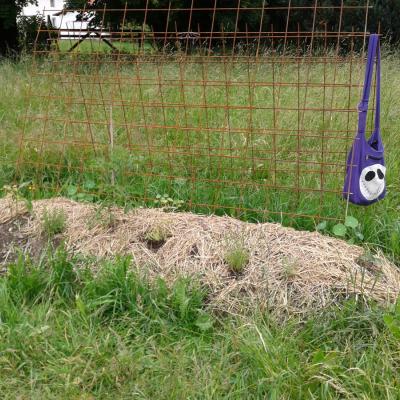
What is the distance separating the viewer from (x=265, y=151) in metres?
4.29

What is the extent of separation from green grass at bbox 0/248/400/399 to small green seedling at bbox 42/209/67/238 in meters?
0.38

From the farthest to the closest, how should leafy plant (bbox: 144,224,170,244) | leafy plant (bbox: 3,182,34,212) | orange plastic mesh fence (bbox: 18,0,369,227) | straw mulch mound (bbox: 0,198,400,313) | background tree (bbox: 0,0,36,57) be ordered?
background tree (bbox: 0,0,36,57), orange plastic mesh fence (bbox: 18,0,369,227), leafy plant (bbox: 3,182,34,212), leafy plant (bbox: 144,224,170,244), straw mulch mound (bbox: 0,198,400,313)

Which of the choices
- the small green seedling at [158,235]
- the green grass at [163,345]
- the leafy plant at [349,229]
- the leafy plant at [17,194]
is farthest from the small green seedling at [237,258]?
the leafy plant at [17,194]

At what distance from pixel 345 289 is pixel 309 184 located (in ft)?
4.57

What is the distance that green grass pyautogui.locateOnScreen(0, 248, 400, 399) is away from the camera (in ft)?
7.19

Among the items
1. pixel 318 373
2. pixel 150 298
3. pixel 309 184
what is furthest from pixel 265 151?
pixel 318 373

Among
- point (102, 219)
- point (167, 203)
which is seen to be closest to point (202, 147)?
point (167, 203)

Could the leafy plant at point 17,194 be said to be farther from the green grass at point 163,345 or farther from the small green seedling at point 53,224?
the green grass at point 163,345

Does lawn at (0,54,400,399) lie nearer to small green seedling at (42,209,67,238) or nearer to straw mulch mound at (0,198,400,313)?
straw mulch mound at (0,198,400,313)

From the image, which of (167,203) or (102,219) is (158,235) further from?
(167,203)

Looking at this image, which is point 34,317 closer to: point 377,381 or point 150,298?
point 150,298

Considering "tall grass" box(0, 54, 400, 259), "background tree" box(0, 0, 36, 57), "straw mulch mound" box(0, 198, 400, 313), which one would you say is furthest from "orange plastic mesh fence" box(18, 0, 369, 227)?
"background tree" box(0, 0, 36, 57)

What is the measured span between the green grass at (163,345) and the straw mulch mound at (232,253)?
13 cm

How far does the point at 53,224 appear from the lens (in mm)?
3254
